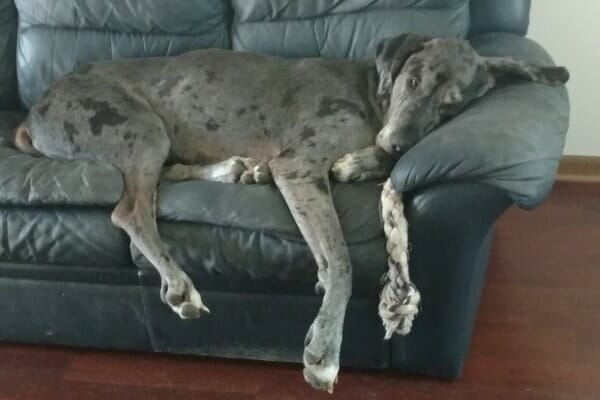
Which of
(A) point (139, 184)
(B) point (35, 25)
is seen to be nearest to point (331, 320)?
(A) point (139, 184)

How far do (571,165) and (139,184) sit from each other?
1.84m

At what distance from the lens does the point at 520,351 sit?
7.34ft

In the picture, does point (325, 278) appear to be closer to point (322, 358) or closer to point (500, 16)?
point (322, 358)

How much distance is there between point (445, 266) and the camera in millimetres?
1937

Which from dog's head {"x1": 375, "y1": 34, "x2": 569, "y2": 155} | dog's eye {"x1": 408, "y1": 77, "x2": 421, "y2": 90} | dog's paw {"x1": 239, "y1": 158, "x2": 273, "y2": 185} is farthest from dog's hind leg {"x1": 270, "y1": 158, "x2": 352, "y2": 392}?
dog's eye {"x1": 408, "y1": 77, "x2": 421, "y2": 90}

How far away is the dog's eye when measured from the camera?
2.11m

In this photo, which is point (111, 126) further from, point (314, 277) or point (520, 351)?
point (520, 351)

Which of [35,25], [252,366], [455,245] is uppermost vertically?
[35,25]

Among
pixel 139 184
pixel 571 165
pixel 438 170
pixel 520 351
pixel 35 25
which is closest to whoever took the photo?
pixel 438 170

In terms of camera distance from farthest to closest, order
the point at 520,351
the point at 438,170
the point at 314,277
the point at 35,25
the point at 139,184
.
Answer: the point at 35,25 → the point at 520,351 → the point at 139,184 → the point at 314,277 → the point at 438,170

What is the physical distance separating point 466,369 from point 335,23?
1164mm

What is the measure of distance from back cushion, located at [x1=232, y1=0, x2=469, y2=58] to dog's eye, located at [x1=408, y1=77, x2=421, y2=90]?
0.46 meters

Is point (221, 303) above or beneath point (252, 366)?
above

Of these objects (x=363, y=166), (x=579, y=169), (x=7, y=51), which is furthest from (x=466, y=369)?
(x=7, y=51)
